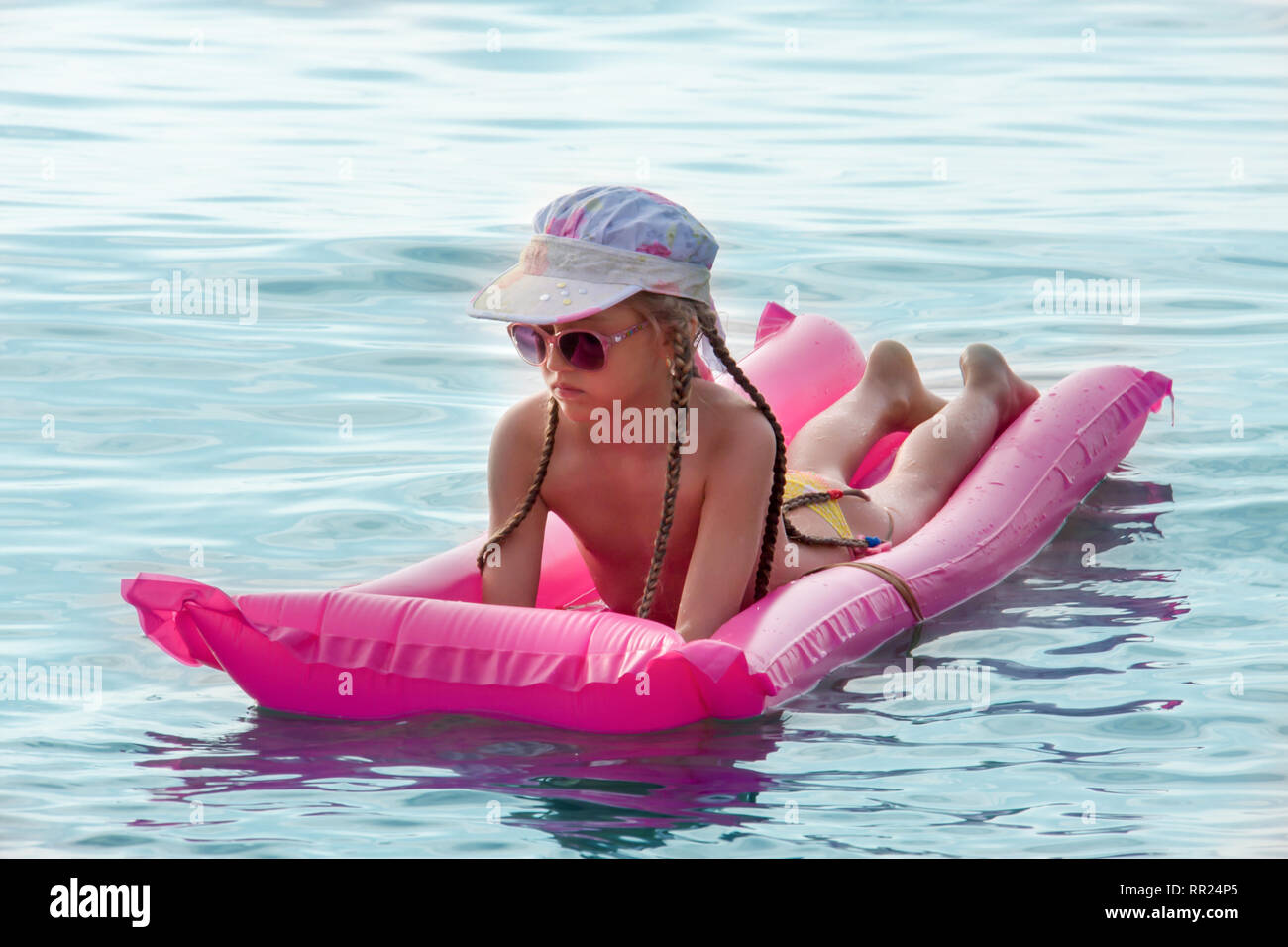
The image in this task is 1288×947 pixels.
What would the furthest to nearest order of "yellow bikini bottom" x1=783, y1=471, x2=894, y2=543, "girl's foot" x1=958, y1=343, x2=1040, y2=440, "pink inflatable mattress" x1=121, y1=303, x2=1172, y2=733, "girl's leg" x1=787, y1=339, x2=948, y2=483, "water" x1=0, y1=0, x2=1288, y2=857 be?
"girl's foot" x1=958, y1=343, x2=1040, y2=440 → "girl's leg" x1=787, y1=339, x2=948, y2=483 → "yellow bikini bottom" x1=783, y1=471, x2=894, y2=543 → "pink inflatable mattress" x1=121, y1=303, x2=1172, y2=733 → "water" x1=0, y1=0, x2=1288, y2=857

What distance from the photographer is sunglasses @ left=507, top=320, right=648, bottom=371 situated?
341 cm

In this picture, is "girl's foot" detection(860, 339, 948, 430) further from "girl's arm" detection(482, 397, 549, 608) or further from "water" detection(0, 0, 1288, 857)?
"girl's arm" detection(482, 397, 549, 608)

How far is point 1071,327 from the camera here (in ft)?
23.8

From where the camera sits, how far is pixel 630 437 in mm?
3572

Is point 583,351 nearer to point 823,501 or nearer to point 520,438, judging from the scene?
point 520,438

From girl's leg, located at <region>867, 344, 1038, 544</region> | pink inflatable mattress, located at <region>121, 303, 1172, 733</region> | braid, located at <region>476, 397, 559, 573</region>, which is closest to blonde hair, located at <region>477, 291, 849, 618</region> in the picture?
braid, located at <region>476, 397, 559, 573</region>

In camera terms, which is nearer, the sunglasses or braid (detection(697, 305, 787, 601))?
the sunglasses

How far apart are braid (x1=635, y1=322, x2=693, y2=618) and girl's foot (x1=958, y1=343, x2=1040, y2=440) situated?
5.11 ft

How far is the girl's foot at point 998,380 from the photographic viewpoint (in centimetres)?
Answer: 487

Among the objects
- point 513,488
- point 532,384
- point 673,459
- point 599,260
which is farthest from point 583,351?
point 532,384

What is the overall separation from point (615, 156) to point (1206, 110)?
4881 mm

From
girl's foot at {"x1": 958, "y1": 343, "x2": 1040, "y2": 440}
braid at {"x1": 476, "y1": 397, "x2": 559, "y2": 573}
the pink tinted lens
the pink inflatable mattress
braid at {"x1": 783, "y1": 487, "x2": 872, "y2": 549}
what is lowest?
the pink inflatable mattress

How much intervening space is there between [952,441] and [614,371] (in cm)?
151

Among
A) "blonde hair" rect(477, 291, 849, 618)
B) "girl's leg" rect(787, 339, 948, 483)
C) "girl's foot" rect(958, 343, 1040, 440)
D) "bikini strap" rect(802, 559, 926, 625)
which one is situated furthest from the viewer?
"girl's foot" rect(958, 343, 1040, 440)
